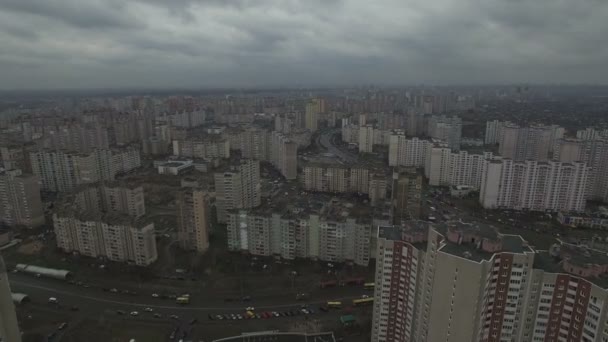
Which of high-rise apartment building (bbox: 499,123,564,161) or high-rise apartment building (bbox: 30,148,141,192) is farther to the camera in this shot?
high-rise apartment building (bbox: 499,123,564,161)

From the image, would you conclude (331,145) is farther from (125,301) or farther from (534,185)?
(125,301)

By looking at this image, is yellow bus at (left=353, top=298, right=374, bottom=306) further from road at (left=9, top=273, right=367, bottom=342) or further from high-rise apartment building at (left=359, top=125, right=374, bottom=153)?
high-rise apartment building at (left=359, top=125, right=374, bottom=153)

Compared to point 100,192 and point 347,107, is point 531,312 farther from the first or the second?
point 347,107

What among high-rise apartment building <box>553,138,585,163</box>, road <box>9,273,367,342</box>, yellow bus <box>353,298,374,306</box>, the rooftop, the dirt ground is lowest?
road <box>9,273,367,342</box>

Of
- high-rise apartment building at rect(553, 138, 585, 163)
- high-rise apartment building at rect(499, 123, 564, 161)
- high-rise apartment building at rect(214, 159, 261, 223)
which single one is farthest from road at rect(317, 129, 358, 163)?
high-rise apartment building at rect(553, 138, 585, 163)

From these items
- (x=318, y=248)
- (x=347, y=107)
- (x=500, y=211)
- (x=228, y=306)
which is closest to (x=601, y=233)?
(x=500, y=211)

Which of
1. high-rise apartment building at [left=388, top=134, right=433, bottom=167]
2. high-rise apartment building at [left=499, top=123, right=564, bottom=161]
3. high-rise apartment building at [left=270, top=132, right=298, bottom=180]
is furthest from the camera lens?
high-rise apartment building at [left=499, top=123, right=564, bottom=161]

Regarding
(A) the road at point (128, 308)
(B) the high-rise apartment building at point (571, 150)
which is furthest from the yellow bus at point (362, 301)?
(B) the high-rise apartment building at point (571, 150)
